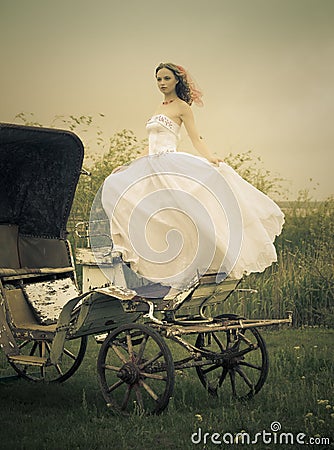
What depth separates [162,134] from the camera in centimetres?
505

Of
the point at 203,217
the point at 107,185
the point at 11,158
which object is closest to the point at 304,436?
the point at 203,217

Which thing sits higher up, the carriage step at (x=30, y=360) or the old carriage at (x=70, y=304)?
the old carriage at (x=70, y=304)

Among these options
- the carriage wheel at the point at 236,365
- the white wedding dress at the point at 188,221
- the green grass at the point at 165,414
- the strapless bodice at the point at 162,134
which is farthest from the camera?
the strapless bodice at the point at 162,134

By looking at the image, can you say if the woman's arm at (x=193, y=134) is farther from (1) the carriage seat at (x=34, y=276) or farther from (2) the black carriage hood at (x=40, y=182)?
(1) the carriage seat at (x=34, y=276)

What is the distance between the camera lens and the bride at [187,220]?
14.8 ft

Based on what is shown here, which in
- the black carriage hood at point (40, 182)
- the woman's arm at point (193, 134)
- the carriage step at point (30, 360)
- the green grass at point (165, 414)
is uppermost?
the woman's arm at point (193, 134)

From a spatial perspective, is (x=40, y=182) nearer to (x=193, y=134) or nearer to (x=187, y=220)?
(x=193, y=134)

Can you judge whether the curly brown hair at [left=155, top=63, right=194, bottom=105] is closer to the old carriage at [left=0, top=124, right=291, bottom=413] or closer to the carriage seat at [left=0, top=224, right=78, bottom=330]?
the old carriage at [left=0, top=124, right=291, bottom=413]

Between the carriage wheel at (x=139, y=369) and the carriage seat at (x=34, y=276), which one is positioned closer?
the carriage wheel at (x=139, y=369)

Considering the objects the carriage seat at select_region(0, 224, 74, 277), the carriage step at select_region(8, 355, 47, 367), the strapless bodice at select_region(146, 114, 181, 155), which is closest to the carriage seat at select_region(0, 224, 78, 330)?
the carriage seat at select_region(0, 224, 74, 277)

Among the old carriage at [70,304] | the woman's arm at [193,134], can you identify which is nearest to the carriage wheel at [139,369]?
the old carriage at [70,304]

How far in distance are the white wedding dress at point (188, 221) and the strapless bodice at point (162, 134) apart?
0.31 meters

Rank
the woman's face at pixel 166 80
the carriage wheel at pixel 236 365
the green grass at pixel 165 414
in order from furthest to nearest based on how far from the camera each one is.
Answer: the woman's face at pixel 166 80, the carriage wheel at pixel 236 365, the green grass at pixel 165 414

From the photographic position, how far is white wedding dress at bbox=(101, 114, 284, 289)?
450cm
